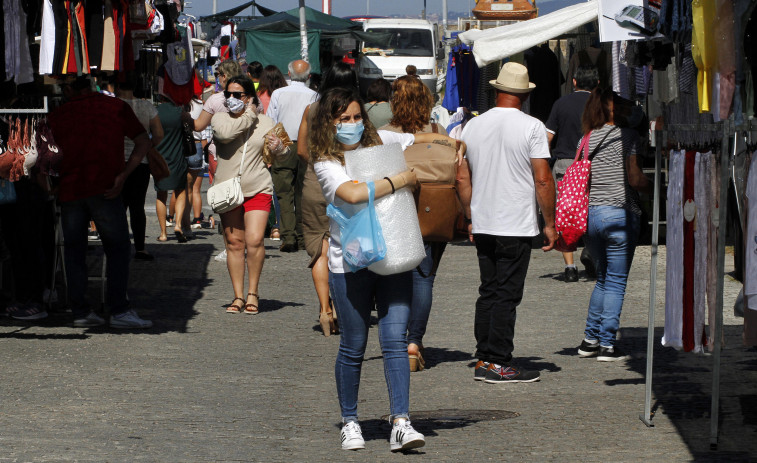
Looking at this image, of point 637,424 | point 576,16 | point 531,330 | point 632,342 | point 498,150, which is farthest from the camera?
point 576,16

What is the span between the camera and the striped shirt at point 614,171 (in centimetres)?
809

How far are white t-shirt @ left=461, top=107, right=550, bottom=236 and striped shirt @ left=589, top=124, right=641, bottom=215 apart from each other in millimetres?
655

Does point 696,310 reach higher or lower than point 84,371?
higher

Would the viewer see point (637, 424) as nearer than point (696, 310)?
No

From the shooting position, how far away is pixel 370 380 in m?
7.79

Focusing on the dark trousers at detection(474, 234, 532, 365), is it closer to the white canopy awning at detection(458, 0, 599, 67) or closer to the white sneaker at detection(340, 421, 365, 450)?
the white sneaker at detection(340, 421, 365, 450)

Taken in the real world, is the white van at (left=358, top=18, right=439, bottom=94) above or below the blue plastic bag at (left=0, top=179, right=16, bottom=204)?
above

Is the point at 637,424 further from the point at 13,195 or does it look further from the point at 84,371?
the point at 13,195

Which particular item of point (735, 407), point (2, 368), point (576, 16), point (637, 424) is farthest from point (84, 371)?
point (576, 16)

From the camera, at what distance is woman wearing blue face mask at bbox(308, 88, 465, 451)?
19.5 feet

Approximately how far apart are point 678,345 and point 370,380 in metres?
2.27

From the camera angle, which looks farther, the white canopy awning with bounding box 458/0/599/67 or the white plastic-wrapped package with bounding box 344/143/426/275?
the white canopy awning with bounding box 458/0/599/67

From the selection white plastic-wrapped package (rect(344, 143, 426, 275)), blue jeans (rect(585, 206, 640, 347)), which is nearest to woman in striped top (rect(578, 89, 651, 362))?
blue jeans (rect(585, 206, 640, 347))

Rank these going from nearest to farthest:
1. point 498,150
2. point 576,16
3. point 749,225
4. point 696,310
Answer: point 749,225, point 696,310, point 498,150, point 576,16
